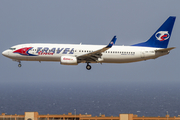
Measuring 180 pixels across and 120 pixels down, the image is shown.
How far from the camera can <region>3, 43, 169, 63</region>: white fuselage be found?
211 feet

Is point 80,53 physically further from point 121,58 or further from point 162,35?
point 162,35

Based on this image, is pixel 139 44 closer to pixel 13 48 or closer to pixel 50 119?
pixel 13 48

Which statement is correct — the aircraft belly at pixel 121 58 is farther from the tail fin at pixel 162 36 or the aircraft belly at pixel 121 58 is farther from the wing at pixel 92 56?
the tail fin at pixel 162 36

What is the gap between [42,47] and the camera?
64562 mm

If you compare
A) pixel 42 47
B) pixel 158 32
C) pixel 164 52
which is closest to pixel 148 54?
pixel 164 52

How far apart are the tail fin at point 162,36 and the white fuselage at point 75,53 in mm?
3828

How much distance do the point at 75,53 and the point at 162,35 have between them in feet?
68.0

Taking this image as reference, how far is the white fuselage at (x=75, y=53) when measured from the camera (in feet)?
211

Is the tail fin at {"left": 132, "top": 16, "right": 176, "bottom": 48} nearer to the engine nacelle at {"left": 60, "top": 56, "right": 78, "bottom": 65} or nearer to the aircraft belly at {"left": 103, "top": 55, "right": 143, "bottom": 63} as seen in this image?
the aircraft belly at {"left": 103, "top": 55, "right": 143, "bottom": 63}

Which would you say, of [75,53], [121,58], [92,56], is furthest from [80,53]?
[121,58]

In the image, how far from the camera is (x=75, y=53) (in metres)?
65.1

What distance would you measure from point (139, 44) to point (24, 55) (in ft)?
77.8

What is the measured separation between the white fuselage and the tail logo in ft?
19.3

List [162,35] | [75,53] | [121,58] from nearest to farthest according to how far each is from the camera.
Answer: [75,53] → [121,58] → [162,35]
